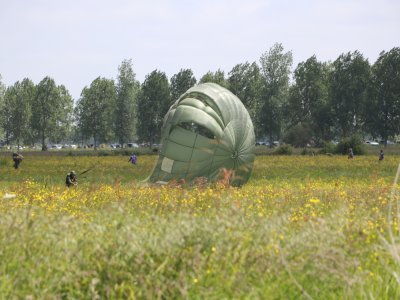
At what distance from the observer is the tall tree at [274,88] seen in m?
96.4

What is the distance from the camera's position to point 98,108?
11569 centimetres

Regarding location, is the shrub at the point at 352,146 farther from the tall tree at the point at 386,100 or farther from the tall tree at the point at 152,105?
the tall tree at the point at 152,105

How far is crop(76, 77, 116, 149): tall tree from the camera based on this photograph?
11525 centimetres

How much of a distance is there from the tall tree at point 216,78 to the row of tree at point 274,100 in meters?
0.12

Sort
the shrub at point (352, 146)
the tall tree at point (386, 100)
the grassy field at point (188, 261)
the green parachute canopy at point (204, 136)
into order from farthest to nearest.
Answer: the tall tree at point (386, 100), the shrub at point (352, 146), the green parachute canopy at point (204, 136), the grassy field at point (188, 261)

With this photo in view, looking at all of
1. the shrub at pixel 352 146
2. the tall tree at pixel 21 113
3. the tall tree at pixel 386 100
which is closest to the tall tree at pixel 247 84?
the tall tree at pixel 386 100

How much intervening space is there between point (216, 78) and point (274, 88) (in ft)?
41.2

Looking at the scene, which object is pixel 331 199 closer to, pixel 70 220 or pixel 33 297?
pixel 70 220

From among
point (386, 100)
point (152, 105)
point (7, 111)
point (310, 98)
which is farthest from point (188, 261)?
point (7, 111)

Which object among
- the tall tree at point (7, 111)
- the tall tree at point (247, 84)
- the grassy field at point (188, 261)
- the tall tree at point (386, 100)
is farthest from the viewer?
the tall tree at point (7, 111)

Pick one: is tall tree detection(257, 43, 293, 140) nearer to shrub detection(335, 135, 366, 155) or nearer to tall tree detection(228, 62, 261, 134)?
tall tree detection(228, 62, 261, 134)

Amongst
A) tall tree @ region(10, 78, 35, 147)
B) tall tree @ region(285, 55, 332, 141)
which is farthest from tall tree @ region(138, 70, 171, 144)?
tall tree @ region(10, 78, 35, 147)

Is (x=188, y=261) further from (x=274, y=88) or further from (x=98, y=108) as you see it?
(x=98, y=108)

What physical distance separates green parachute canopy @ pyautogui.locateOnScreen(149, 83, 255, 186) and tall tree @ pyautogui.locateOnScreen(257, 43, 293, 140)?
236ft
